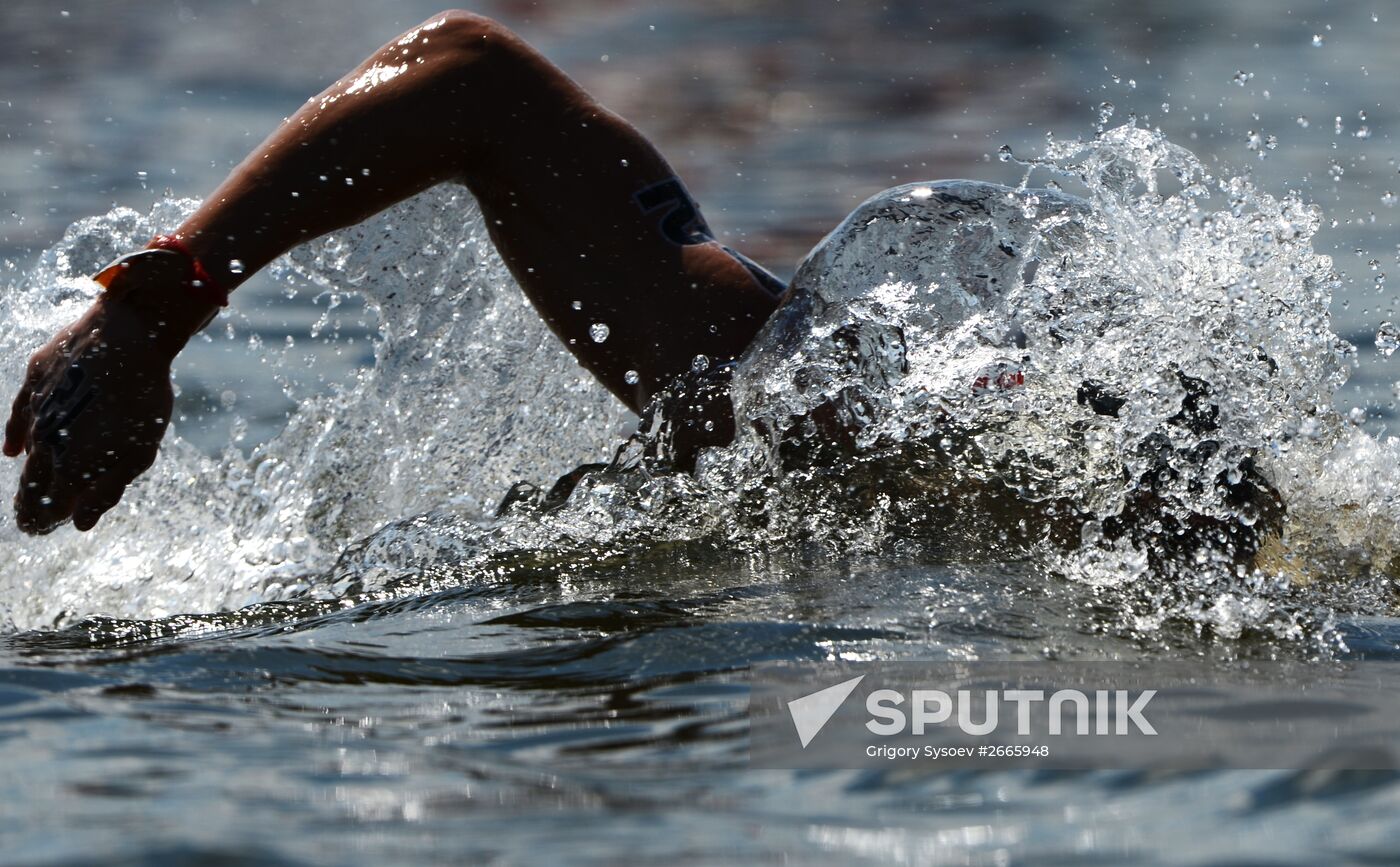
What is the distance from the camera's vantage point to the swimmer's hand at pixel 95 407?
1.88 m

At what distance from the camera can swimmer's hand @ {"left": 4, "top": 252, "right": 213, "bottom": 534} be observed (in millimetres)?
1880

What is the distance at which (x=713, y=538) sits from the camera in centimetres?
211

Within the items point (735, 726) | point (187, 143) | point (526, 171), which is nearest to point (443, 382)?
point (526, 171)

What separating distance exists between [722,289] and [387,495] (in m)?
0.61

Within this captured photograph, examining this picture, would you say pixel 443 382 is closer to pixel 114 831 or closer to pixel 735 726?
pixel 735 726

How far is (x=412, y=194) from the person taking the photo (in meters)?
2.26

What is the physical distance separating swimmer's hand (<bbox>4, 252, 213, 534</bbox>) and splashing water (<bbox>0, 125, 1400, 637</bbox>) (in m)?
0.14

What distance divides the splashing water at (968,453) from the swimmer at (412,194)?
133 millimetres
